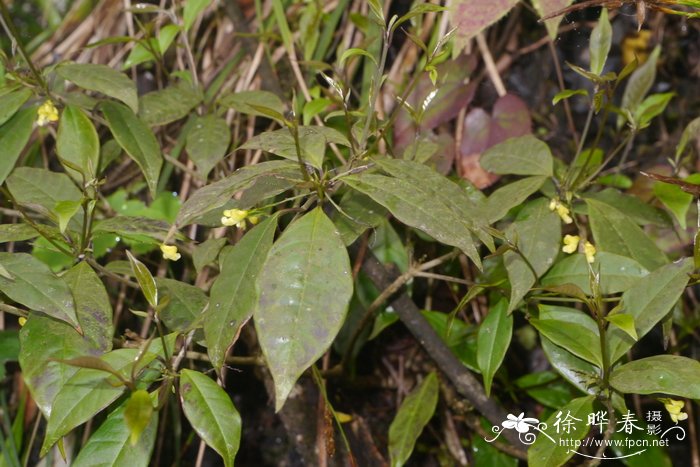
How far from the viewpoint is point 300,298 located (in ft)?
2.13

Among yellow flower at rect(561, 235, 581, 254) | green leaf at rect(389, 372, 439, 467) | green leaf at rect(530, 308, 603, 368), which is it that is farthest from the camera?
green leaf at rect(389, 372, 439, 467)

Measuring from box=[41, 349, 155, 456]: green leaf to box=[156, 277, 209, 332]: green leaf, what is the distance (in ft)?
0.42

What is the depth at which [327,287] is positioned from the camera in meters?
0.66

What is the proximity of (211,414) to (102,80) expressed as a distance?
542mm

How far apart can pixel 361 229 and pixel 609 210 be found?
1.32 ft

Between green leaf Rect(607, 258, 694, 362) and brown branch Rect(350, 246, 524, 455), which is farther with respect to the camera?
brown branch Rect(350, 246, 524, 455)

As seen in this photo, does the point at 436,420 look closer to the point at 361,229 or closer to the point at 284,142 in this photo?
the point at 361,229

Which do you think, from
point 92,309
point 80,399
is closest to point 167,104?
point 92,309

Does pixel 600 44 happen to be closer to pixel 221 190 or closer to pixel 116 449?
pixel 221 190

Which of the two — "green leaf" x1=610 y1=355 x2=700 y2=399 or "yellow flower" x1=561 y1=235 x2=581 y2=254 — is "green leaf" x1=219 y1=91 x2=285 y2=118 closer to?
"yellow flower" x1=561 y1=235 x2=581 y2=254

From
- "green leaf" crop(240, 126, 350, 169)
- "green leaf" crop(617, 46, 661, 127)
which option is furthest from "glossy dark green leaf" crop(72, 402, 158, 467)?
"green leaf" crop(617, 46, 661, 127)

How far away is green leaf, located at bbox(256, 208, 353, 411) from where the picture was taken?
618 millimetres

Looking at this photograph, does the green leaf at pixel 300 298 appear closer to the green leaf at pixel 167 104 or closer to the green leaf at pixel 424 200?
the green leaf at pixel 424 200

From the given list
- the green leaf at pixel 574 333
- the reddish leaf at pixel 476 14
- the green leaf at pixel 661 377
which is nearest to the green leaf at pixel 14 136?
the reddish leaf at pixel 476 14
